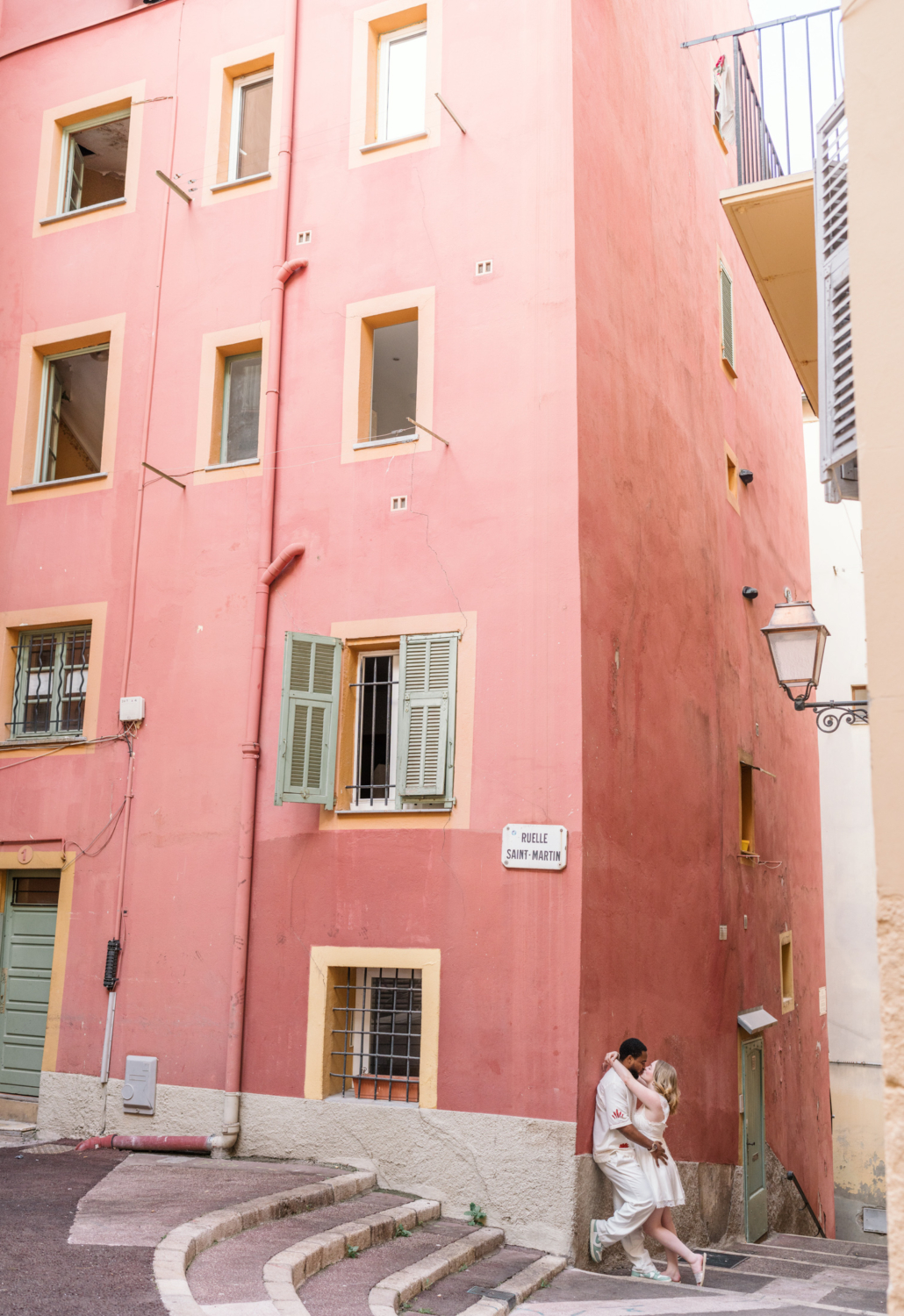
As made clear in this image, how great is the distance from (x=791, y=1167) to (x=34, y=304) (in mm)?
14539

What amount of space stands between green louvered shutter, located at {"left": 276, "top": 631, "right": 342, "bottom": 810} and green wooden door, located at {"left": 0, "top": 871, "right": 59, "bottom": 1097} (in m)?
3.21

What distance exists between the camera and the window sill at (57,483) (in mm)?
12867

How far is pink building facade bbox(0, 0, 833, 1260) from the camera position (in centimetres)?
1030

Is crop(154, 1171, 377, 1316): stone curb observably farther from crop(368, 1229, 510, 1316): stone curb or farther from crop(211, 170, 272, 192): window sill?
crop(211, 170, 272, 192): window sill

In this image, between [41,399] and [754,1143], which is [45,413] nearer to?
[41,399]

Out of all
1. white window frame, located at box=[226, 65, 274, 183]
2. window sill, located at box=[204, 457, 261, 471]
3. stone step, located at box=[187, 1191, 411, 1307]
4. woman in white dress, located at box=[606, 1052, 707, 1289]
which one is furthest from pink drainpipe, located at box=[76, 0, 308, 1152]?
woman in white dress, located at box=[606, 1052, 707, 1289]

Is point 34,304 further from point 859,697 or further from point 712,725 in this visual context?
point 859,697

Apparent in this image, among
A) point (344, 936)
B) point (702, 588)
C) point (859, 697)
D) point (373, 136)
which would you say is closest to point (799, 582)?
point (859, 697)

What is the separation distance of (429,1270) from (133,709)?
601cm

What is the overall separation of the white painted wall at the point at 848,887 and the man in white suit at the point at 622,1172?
1135cm

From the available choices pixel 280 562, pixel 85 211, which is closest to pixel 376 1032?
pixel 280 562

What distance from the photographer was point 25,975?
12258 mm

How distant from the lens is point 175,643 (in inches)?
474

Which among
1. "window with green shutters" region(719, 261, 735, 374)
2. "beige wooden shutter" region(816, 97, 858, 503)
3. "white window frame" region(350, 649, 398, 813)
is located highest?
"window with green shutters" region(719, 261, 735, 374)
